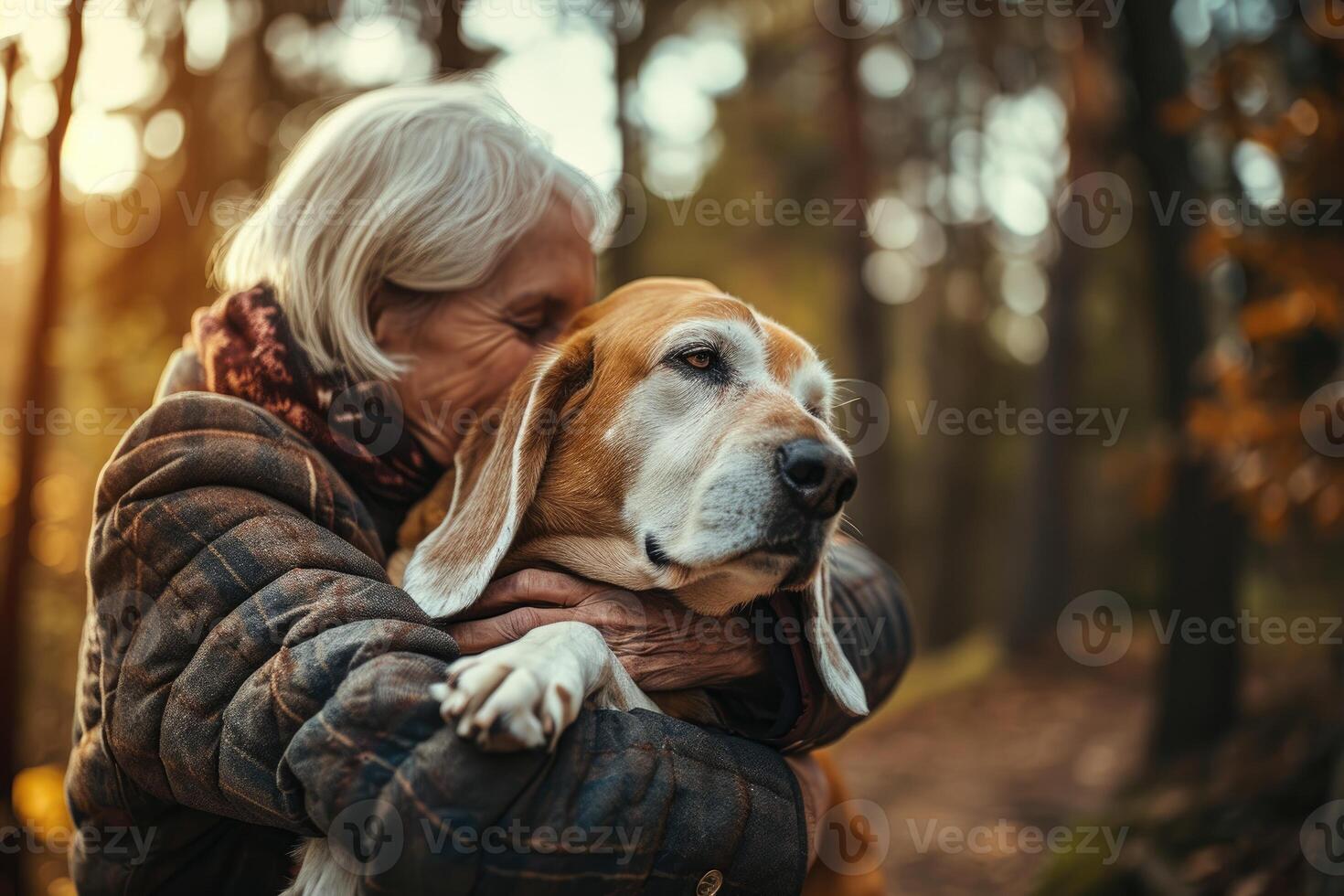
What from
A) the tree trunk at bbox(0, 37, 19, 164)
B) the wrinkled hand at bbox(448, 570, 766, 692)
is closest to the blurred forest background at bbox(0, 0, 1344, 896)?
the tree trunk at bbox(0, 37, 19, 164)

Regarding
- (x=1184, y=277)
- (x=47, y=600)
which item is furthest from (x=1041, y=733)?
(x=47, y=600)

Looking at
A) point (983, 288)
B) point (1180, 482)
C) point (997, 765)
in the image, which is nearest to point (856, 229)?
point (1180, 482)

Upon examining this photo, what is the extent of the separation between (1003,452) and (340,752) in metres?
20.4

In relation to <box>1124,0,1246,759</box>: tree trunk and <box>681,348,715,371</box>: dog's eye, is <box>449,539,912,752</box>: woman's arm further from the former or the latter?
<box>1124,0,1246,759</box>: tree trunk

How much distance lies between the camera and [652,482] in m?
2.29

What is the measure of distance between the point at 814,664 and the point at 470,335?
3.91 feet

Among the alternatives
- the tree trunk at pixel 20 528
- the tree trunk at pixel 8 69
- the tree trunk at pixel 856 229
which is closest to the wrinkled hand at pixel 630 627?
the tree trunk at pixel 8 69

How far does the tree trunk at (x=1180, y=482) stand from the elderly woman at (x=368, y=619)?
584 cm

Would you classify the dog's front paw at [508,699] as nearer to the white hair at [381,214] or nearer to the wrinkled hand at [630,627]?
the wrinkled hand at [630,627]

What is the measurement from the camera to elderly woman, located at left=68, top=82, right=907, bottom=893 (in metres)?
1.61

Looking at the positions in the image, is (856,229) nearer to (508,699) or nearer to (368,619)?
(368,619)

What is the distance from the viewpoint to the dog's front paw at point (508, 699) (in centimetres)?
158

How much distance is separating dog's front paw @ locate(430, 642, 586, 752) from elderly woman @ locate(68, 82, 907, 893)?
0.11 ft

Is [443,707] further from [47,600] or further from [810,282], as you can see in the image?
[810,282]
